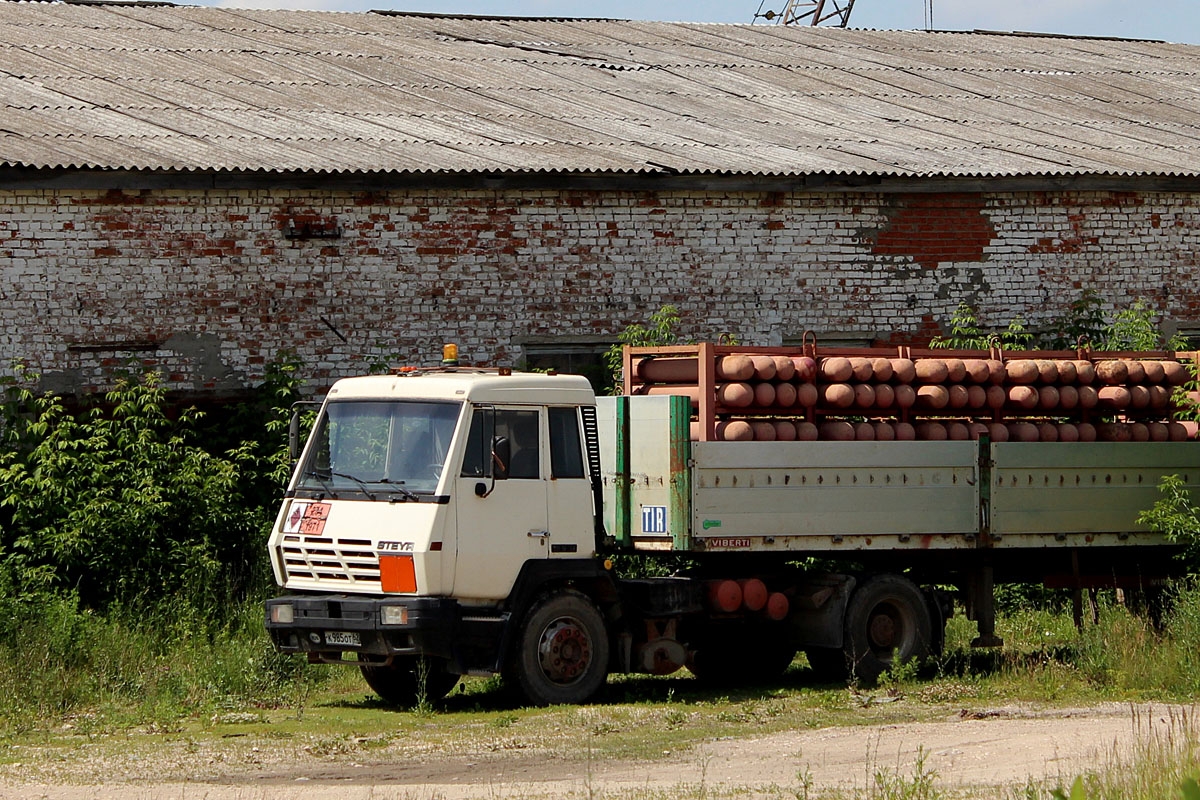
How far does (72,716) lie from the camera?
9812 millimetres

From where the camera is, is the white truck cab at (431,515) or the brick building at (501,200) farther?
the brick building at (501,200)

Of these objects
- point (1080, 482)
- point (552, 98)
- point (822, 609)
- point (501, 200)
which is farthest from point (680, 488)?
point (552, 98)

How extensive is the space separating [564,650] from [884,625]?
2496mm

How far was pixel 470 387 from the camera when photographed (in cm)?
959

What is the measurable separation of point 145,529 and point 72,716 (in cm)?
235

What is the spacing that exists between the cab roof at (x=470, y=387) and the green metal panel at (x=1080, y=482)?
3.11 metres

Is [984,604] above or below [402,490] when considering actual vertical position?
below

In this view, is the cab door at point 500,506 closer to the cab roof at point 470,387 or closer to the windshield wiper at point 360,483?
the cab roof at point 470,387

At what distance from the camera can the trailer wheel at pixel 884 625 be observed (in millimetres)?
10719

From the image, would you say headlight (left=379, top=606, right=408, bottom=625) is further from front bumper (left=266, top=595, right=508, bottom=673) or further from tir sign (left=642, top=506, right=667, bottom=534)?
tir sign (left=642, top=506, right=667, bottom=534)

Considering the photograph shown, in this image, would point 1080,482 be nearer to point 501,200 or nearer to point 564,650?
point 564,650

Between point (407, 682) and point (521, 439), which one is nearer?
point (521, 439)

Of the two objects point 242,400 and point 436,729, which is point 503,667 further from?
point 242,400

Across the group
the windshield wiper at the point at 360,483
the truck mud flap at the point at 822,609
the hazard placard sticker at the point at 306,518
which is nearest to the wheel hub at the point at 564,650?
the windshield wiper at the point at 360,483
